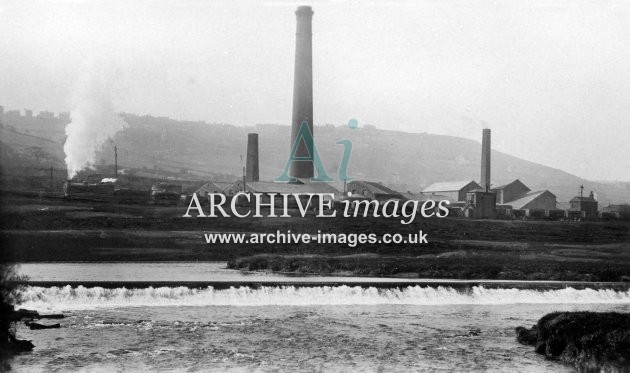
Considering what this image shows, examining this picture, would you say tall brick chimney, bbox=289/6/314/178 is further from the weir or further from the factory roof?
the weir

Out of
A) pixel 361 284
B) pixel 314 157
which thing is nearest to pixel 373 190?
pixel 314 157

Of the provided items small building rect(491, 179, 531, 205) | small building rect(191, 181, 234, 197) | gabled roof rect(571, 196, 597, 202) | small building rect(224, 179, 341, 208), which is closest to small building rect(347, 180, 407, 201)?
small building rect(224, 179, 341, 208)

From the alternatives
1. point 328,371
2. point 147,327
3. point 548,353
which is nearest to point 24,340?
point 147,327

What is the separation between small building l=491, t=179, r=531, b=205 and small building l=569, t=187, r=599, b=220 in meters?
2.06

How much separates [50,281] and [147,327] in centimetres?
431

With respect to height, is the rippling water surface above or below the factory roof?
below

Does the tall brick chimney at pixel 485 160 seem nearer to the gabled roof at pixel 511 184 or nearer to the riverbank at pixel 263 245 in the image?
the gabled roof at pixel 511 184

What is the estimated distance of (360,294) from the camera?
18.9 meters

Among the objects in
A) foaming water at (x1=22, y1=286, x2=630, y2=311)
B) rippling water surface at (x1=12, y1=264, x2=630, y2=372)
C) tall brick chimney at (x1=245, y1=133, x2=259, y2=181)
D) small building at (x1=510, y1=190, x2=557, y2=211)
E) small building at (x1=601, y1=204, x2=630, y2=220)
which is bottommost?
rippling water surface at (x1=12, y1=264, x2=630, y2=372)

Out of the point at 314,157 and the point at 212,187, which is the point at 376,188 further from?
the point at 212,187

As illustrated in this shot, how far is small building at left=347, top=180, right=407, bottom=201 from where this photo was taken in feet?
75.7

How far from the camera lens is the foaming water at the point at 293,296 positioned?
17094mm

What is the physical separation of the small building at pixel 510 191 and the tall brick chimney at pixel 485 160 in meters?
0.82

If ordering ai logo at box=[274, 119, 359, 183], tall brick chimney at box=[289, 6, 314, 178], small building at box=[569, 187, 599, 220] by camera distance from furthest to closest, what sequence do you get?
small building at box=[569, 187, 599, 220] < tall brick chimney at box=[289, 6, 314, 178] < ai logo at box=[274, 119, 359, 183]
